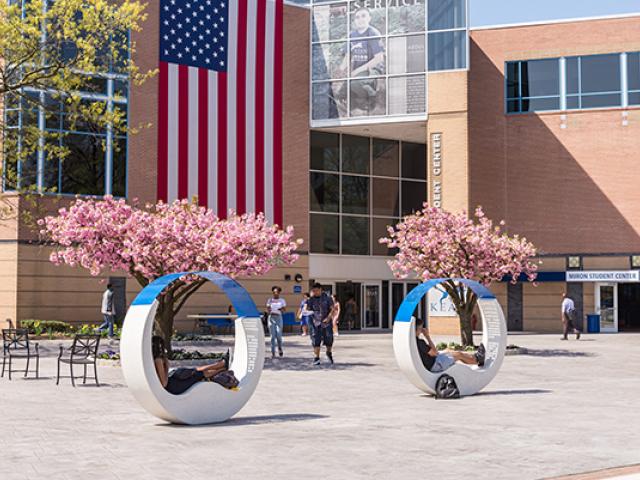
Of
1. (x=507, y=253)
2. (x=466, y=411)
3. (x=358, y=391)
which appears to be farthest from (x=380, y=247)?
(x=466, y=411)

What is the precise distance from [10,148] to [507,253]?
14.0 meters

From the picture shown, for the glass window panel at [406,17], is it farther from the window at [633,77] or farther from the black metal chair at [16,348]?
the black metal chair at [16,348]

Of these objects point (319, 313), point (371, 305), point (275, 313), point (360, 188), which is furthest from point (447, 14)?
point (319, 313)

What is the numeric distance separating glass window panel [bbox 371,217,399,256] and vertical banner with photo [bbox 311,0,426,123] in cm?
588

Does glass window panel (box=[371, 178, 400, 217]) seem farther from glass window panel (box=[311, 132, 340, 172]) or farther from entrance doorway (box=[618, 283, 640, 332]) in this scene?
entrance doorway (box=[618, 283, 640, 332])

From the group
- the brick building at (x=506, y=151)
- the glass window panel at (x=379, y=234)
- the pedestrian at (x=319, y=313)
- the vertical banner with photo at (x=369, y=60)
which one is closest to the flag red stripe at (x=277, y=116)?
the brick building at (x=506, y=151)

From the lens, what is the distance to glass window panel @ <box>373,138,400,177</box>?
4416 cm

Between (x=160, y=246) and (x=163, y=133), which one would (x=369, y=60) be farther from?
(x=160, y=246)

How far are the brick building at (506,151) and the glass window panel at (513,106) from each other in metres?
0.05

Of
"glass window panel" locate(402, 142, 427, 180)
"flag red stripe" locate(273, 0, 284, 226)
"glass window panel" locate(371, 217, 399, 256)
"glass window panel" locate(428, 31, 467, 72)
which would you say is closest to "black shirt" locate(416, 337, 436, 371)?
"flag red stripe" locate(273, 0, 284, 226)

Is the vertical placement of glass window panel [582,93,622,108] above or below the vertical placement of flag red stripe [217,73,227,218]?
above

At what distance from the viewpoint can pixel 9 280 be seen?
33812 mm

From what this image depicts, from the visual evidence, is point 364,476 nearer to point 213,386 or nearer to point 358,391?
point 213,386

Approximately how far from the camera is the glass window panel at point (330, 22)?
4125cm
